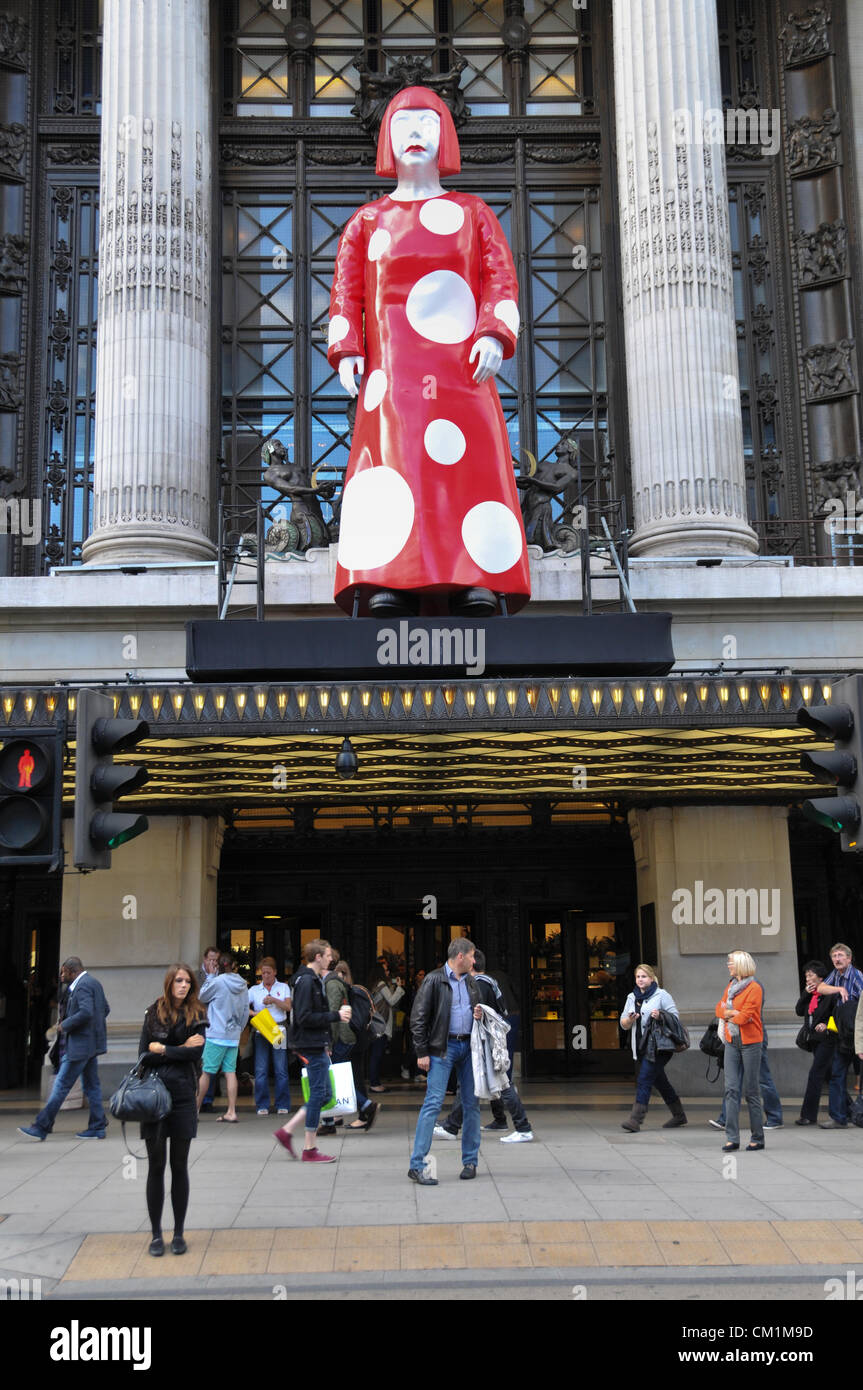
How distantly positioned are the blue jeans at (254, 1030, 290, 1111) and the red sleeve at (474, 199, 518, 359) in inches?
338

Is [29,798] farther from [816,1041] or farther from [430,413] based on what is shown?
[816,1041]

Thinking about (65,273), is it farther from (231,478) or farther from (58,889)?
(58,889)

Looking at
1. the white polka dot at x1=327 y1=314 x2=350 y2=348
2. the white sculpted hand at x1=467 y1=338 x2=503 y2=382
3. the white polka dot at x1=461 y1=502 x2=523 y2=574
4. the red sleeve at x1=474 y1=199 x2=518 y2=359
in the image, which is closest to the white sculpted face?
the red sleeve at x1=474 y1=199 x2=518 y2=359

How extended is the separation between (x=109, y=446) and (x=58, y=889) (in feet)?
22.3

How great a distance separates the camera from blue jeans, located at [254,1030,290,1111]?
16359 millimetres

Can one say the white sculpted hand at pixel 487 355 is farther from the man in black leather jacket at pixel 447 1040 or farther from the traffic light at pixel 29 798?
the traffic light at pixel 29 798

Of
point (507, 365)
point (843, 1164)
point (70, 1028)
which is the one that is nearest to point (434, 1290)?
point (843, 1164)

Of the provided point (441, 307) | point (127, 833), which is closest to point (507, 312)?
point (441, 307)

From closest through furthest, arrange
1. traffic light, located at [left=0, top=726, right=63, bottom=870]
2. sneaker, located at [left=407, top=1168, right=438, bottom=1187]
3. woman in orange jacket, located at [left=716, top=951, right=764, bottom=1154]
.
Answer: traffic light, located at [left=0, top=726, right=63, bottom=870]
sneaker, located at [left=407, top=1168, right=438, bottom=1187]
woman in orange jacket, located at [left=716, top=951, right=764, bottom=1154]

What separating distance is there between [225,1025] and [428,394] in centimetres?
757

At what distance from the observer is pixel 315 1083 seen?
12.4 metres

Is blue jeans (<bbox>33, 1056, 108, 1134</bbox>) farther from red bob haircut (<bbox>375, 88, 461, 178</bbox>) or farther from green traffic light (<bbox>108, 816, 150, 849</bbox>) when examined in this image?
red bob haircut (<bbox>375, 88, 461, 178</bbox>)

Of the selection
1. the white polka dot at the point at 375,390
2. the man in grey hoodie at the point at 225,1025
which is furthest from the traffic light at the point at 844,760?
the white polka dot at the point at 375,390

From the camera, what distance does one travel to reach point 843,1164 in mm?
12055
